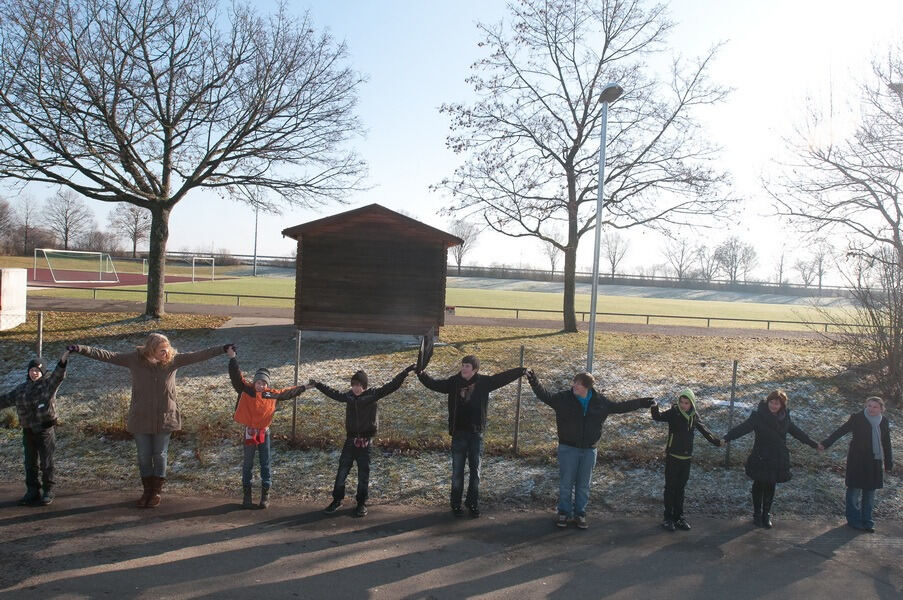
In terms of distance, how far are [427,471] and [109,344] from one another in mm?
11606

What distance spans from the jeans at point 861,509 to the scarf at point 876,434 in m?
0.43

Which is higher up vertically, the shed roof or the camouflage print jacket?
the shed roof

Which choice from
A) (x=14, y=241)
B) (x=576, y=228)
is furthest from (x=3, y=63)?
(x=14, y=241)

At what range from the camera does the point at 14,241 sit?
262 ft

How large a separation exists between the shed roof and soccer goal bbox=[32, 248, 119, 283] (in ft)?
104

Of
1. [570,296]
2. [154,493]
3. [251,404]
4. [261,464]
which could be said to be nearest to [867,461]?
[261,464]

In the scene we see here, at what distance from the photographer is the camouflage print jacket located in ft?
21.5

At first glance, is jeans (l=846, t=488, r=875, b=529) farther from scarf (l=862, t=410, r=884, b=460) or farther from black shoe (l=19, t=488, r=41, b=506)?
black shoe (l=19, t=488, r=41, b=506)

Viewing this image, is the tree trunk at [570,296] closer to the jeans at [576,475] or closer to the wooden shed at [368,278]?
the wooden shed at [368,278]

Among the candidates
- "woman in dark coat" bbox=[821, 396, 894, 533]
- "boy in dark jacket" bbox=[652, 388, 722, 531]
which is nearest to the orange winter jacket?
"boy in dark jacket" bbox=[652, 388, 722, 531]

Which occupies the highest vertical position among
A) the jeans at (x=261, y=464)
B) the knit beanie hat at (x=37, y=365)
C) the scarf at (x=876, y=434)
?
the knit beanie hat at (x=37, y=365)

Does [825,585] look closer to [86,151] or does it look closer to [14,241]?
[86,151]

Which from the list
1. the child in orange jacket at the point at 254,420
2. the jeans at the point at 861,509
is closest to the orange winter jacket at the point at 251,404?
the child in orange jacket at the point at 254,420

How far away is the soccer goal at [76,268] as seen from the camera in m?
45.0
